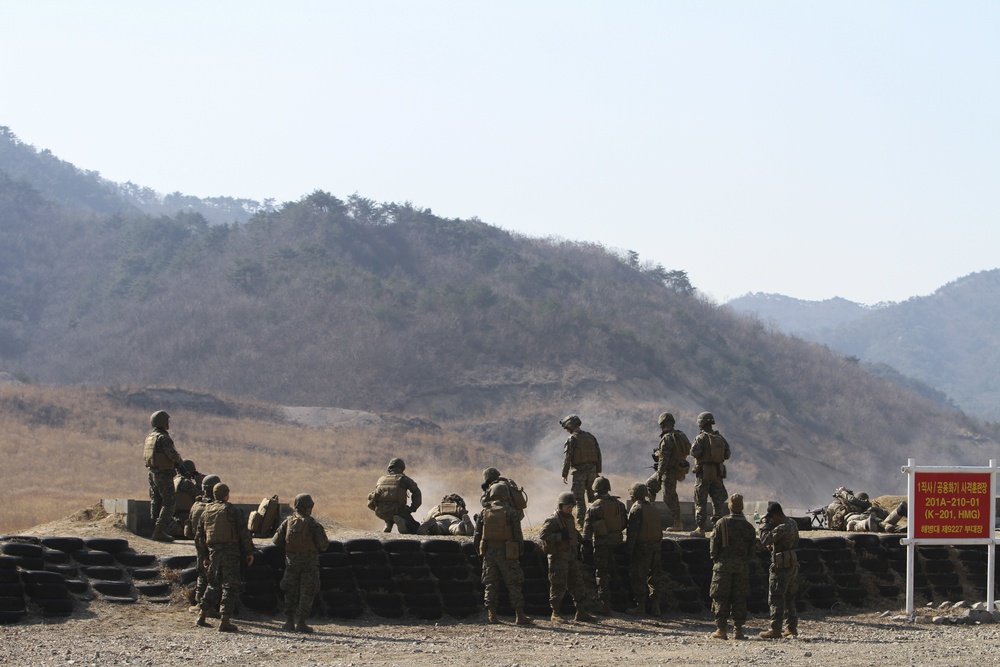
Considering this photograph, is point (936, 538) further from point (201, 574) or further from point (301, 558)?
point (201, 574)

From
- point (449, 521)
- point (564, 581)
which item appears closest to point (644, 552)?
point (564, 581)

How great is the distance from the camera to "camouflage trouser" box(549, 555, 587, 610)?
54.1 feet

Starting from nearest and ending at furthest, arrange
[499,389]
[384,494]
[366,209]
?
[384,494]
[499,389]
[366,209]

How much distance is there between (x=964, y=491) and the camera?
18.0 metres

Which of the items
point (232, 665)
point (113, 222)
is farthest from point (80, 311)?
point (232, 665)

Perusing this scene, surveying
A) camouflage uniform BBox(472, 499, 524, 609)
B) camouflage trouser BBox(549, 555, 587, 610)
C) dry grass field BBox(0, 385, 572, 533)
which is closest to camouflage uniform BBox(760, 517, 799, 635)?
camouflage trouser BBox(549, 555, 587, 610)

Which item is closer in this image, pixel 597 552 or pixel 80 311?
pixel 597 552

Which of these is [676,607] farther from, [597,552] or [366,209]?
[366,209]

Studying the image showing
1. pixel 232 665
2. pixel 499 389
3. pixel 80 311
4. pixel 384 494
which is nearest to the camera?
pixel 232 665

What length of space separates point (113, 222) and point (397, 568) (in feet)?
349

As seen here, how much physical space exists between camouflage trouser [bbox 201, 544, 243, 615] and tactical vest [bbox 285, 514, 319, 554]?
550mm

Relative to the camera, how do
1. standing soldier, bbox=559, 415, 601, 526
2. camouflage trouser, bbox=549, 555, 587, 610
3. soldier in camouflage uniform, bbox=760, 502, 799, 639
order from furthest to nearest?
1. standing soldier, bbox=559, 415, 601, 526
2. camouflage trouser, bbox=549, 555, 587, 610
3. soldier in camouflage uniform, bbox=760, 502, 799, 639

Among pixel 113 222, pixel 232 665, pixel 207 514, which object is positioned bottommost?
pixel 232 665

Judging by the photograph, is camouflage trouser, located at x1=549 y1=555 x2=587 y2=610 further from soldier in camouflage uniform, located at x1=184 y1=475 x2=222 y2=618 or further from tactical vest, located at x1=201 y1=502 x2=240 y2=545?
soldier in camouflage uniform, located at x1=184 y1=475 x2=222 y2=618
